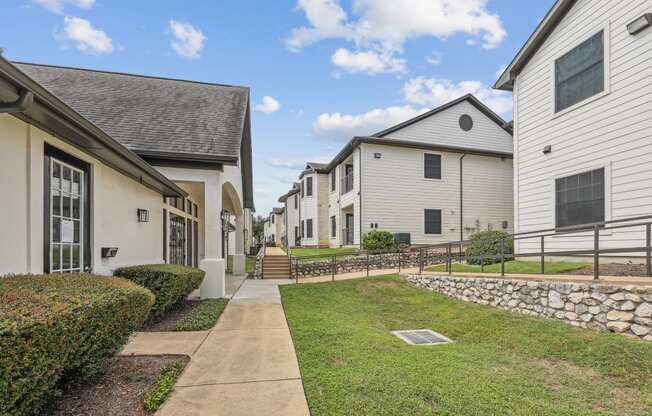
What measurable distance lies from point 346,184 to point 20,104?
17.9 metres

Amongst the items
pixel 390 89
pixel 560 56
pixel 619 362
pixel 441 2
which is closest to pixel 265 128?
pixel 390 89

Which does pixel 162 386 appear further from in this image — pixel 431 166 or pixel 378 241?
pixel 431 166

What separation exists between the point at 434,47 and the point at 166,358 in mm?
15600

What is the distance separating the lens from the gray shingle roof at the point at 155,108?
30.6ft

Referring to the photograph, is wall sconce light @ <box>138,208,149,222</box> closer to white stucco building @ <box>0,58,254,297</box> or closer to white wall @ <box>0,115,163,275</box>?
white stucco building @ <box>0,58,254,297</box>

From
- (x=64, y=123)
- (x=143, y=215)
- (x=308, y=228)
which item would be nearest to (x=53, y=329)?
(x=64, y=123)

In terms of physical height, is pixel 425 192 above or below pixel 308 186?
below

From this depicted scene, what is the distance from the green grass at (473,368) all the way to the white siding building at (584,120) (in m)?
4.23

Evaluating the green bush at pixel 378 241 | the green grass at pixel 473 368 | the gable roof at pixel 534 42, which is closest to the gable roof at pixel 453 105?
the green bush at pixel 378 241

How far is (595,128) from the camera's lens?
8812mm

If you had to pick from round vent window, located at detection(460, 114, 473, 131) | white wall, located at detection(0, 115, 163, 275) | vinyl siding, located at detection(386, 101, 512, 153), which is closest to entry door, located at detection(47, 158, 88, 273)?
white wall, located at detection(0, 115, 163, 275)

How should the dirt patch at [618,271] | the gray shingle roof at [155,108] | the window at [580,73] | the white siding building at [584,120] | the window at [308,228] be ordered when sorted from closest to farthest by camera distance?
1. the dirt patch at [618,271]
2. the white siding building at [584,120]
3. the window at [580,73]
4. the gray shingle roof at [155,108]
5. the window at [308,228]

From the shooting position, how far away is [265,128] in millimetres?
19688

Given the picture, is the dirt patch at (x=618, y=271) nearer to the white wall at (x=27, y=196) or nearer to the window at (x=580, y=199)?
the window at (x=580, y=199)
